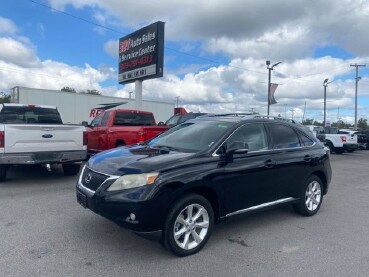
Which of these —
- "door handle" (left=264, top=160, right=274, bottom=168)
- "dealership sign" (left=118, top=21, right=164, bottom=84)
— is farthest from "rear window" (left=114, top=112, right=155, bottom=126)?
"door handle" (left=264, top=160, right=274, bottom=168)

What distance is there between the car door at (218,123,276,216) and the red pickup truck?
5.29 meters

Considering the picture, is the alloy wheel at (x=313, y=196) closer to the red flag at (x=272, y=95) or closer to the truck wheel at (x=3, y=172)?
the truck wheel at (x=3, y=172)

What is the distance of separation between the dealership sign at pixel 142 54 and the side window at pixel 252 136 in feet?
42.7

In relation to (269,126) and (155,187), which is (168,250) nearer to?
(155,187)

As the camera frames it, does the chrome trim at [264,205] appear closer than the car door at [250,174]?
No

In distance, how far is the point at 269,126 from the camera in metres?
5.43

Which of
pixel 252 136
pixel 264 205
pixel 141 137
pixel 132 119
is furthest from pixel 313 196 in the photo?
pixel 132 119

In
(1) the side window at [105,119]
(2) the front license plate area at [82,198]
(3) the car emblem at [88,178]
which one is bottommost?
(2) the front license plate area at [82,198]

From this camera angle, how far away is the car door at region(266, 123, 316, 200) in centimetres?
528

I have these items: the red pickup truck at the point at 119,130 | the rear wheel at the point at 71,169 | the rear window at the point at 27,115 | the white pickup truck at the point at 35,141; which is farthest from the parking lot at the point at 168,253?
the red pickup truck at the point at 119,130

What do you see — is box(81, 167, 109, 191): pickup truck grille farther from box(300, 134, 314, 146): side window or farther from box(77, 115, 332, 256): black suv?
box(300, 134, 314, 146): side window

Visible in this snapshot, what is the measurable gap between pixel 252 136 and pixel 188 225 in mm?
1751

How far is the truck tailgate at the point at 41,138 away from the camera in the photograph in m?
7.16

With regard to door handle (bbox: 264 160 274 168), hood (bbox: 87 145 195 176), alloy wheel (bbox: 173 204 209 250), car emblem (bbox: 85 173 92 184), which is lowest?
alloy wheel (bbox: 173 204 209 250)
